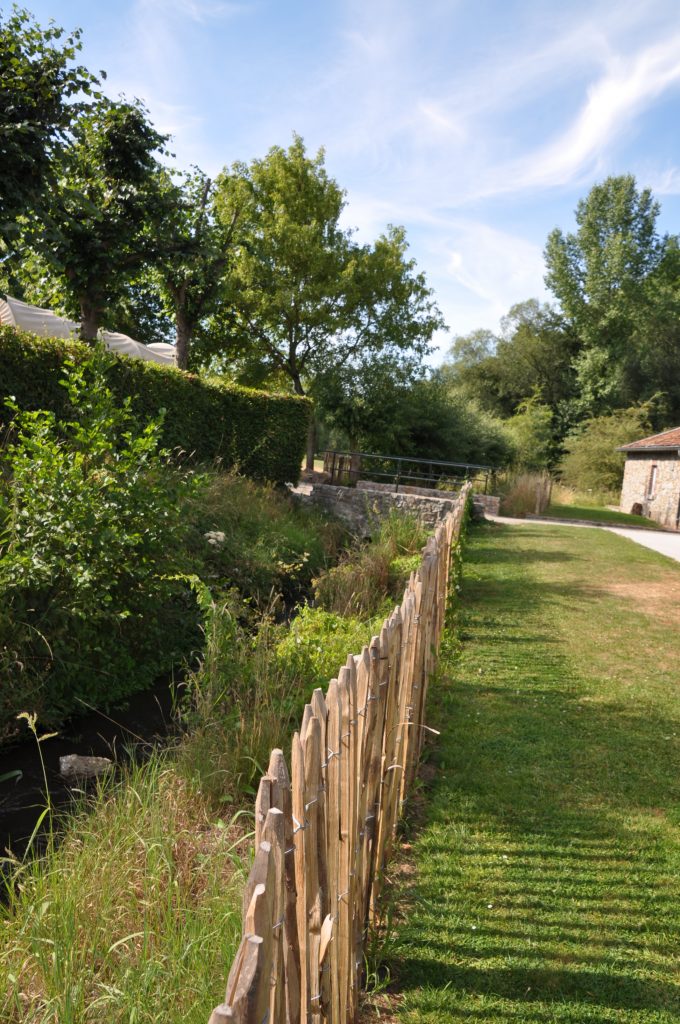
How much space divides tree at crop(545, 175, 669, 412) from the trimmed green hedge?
1116 inches

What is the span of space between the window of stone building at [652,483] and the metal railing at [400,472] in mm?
6493

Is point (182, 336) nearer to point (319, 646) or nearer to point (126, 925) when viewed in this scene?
point (319, 646)

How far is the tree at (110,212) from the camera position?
12445 mm

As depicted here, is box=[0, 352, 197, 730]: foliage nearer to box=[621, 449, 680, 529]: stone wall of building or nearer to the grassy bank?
the grassy bank

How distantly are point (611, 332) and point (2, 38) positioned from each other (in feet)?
129

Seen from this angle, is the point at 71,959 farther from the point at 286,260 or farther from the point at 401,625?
the point at 286,260

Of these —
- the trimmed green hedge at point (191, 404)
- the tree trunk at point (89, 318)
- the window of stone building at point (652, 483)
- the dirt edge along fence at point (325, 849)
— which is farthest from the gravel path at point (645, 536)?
the dirt edge along fence at point (325, 849)

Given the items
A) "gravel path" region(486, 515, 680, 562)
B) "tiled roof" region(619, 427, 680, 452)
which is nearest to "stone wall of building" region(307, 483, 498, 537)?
"gravel path" region(486, 515, 680, 562)

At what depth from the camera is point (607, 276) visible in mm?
42469

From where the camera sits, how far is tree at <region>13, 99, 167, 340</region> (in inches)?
490

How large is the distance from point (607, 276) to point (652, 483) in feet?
69.6

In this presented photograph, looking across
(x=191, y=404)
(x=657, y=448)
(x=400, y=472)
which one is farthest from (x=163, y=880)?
(x=657, y=448)

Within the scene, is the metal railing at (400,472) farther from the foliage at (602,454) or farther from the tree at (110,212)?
the tree at (110,212)

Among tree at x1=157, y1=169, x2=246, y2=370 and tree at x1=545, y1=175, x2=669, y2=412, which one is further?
tree at x1=545, y1=175, x2=669, y2=412
